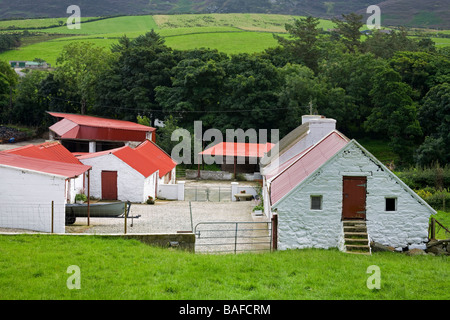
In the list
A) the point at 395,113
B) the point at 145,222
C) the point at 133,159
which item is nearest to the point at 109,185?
the point at 133,159

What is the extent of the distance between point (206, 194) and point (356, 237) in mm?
19947

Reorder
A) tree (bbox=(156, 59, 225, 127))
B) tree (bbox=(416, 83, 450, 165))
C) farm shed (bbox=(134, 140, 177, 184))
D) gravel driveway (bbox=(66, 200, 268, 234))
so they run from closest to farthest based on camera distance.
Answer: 1. gravel driveway (bbox=(66, 200, 268, 234))
2. farm shed (bbox=(134, 140, 177, 184))
3. tree (bbox=(416, 83, 450, 165))
4. tree (bbox=(156, 59, 225, 127))

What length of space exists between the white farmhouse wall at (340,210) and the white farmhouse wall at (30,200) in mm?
8559

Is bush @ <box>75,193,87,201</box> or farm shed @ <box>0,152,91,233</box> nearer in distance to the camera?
farm shed @ <box>0,152,91,233</box>

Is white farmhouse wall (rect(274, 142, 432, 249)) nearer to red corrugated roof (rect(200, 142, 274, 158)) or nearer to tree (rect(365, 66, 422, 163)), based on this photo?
red corrugated roof (rect(200, 142, 274, 158))

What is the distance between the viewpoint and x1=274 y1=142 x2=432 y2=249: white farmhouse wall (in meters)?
19.2

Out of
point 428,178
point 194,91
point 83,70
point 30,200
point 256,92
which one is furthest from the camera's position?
point 83,70

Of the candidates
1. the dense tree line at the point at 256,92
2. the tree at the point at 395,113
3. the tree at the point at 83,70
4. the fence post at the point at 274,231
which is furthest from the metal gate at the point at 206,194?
the tree at the point at 83,70

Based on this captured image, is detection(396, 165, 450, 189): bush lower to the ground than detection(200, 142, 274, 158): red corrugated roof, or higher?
lower

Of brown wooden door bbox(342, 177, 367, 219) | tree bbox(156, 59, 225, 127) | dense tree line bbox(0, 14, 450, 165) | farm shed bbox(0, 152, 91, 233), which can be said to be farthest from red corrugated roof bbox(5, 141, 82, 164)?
tree bbox(156, 59, 225, 127)

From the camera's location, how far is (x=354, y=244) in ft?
60.6

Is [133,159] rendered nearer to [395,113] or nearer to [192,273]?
[192,273]

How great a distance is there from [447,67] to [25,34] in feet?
297

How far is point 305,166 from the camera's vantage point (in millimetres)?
21641
